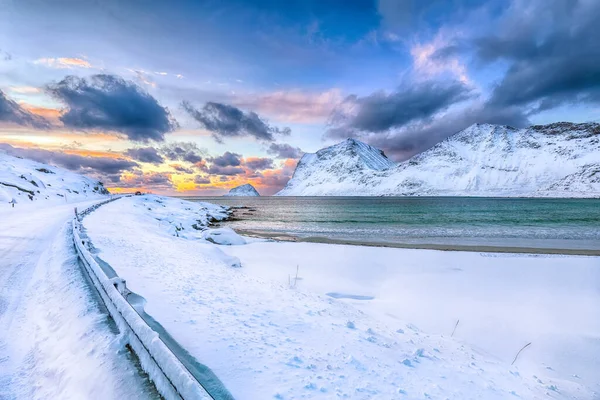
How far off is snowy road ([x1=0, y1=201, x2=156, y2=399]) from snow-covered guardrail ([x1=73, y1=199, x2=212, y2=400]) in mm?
167

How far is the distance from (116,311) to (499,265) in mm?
16582

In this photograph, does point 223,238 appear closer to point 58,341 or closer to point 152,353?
point 58,341

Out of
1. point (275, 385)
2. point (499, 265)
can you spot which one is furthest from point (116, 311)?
point (499, 265)

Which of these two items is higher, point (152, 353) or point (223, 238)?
point (152, 353)

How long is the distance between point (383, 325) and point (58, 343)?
6.44 metres

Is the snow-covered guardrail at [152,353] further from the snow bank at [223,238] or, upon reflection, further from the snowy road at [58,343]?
the snow bank at [223,238]

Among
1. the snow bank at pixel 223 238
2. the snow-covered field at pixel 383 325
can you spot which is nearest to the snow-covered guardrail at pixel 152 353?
the snow-covered field at pixel 383 325

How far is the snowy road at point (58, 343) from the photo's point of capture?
135 inches

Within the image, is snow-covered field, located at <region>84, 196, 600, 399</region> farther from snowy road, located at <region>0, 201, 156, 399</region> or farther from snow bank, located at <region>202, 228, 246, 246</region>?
snow bank, located at <region>202, 228, 246, 246</region>

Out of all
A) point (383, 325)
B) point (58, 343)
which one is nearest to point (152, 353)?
point (58, 343)

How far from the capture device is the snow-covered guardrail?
8.53 feet

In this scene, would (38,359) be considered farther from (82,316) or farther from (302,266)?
(302,266)

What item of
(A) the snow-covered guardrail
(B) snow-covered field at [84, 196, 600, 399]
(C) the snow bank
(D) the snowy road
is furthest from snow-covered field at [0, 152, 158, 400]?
(C) the snow bank

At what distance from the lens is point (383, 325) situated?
23.0 ft
